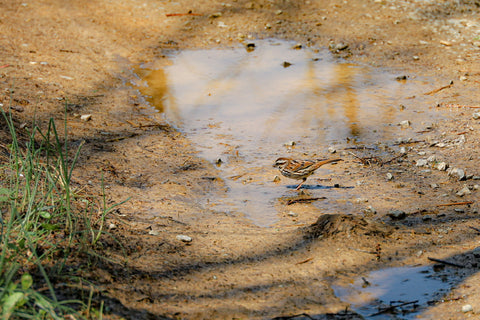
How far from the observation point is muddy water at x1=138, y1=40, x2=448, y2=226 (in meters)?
6.10

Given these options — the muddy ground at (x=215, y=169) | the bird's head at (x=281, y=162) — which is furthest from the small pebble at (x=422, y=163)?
the bird's head at (x=281, y=162)

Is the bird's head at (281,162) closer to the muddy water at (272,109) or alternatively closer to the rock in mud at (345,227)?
the muddy water at (272,109)

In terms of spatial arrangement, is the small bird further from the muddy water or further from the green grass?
the green grass

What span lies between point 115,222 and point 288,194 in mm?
2076

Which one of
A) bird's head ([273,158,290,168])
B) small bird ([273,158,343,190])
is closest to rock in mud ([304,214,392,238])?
small bird ([273,158,343,190])

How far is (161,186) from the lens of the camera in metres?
5.91

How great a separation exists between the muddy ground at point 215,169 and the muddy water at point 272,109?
24 cm

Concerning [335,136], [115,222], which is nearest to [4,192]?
[115,222]

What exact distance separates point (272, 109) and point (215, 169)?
78.8 inches

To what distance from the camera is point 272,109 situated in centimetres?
805

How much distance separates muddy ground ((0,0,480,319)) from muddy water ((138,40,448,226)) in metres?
0.24

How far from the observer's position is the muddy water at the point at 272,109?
6.10 m

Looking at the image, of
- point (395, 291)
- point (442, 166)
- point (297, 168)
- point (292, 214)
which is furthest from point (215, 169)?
point (395, 291)

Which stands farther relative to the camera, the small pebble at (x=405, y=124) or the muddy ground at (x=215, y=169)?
the small pebble at (x=405, y=124)
